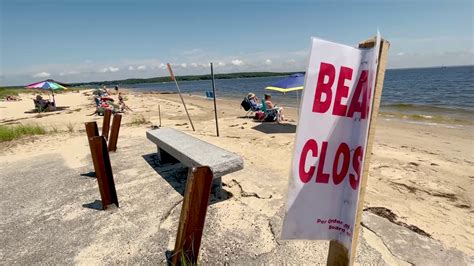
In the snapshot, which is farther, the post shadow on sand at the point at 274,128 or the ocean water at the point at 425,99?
the ocean water at the point at 425,99

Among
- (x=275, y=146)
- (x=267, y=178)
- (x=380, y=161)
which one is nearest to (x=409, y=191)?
(x=380, y=161)

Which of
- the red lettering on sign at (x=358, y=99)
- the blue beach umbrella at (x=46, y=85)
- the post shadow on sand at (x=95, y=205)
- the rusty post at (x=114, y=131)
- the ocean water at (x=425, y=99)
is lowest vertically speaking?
the ocean water at (x=425, y=99)

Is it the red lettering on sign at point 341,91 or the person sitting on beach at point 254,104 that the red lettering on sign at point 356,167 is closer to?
the red lettering on sign at point 341,91

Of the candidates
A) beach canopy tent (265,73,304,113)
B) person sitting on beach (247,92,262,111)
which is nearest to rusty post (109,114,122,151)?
beach canopy tent (265,73,304,113)

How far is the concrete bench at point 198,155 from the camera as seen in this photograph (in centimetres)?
351

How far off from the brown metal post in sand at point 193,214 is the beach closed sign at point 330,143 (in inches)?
36.1

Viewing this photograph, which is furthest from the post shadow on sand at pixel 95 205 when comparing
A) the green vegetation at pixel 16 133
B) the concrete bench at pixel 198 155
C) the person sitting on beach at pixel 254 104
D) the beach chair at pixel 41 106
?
the beach chair at pixel 41 106

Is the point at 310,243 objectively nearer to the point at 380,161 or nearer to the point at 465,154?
the point at 380,161

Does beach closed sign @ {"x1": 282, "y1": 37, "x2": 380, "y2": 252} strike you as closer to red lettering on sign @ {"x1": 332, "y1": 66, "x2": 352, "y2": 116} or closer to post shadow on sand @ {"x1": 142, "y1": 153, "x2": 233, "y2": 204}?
red lettering on sign @ {"x1": 332, "y1": 66, "x2": 352, "y2": 116}

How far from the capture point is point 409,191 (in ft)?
14.0

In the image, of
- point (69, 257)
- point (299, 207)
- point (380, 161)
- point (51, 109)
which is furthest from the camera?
point (51, 109)

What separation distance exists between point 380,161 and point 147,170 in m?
4.54

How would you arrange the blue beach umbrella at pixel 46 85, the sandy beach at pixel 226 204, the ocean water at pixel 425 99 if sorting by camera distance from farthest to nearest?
the blue beach umbrella at pixel 46 85, the ocean water at pixel 425 99, the sandy beach at pixel 226 204

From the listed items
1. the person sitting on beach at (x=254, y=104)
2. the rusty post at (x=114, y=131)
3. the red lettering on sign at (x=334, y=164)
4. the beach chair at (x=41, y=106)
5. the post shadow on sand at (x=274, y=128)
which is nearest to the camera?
the red lettering on sign at (x=334, y=164)
